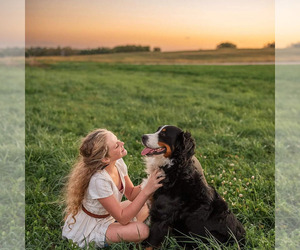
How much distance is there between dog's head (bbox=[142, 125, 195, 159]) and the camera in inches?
117

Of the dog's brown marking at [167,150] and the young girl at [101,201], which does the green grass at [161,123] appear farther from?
the dog's brown marking at [167,150]

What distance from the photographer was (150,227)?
3.10 meters

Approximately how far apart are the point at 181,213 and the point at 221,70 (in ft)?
43.9

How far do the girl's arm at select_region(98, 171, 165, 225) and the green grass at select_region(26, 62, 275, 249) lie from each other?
28 cm

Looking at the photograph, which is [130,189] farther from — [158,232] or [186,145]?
[186,145]

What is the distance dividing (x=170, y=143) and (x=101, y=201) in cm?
78

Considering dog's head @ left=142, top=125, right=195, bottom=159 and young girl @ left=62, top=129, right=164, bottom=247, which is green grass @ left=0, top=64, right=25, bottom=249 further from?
dog's head @ left=142, top=125, right=195, bottom=159

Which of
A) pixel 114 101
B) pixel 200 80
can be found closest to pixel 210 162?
pixel 114 101

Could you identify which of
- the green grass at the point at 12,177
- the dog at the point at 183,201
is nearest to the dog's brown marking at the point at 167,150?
the dog at the point at 183,201

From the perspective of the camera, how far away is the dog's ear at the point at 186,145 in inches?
117

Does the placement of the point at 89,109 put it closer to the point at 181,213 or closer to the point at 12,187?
the point at 12,187

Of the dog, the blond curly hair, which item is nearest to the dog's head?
the dog

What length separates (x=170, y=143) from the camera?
9.96 ft

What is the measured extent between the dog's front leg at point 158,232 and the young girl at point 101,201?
95mm
